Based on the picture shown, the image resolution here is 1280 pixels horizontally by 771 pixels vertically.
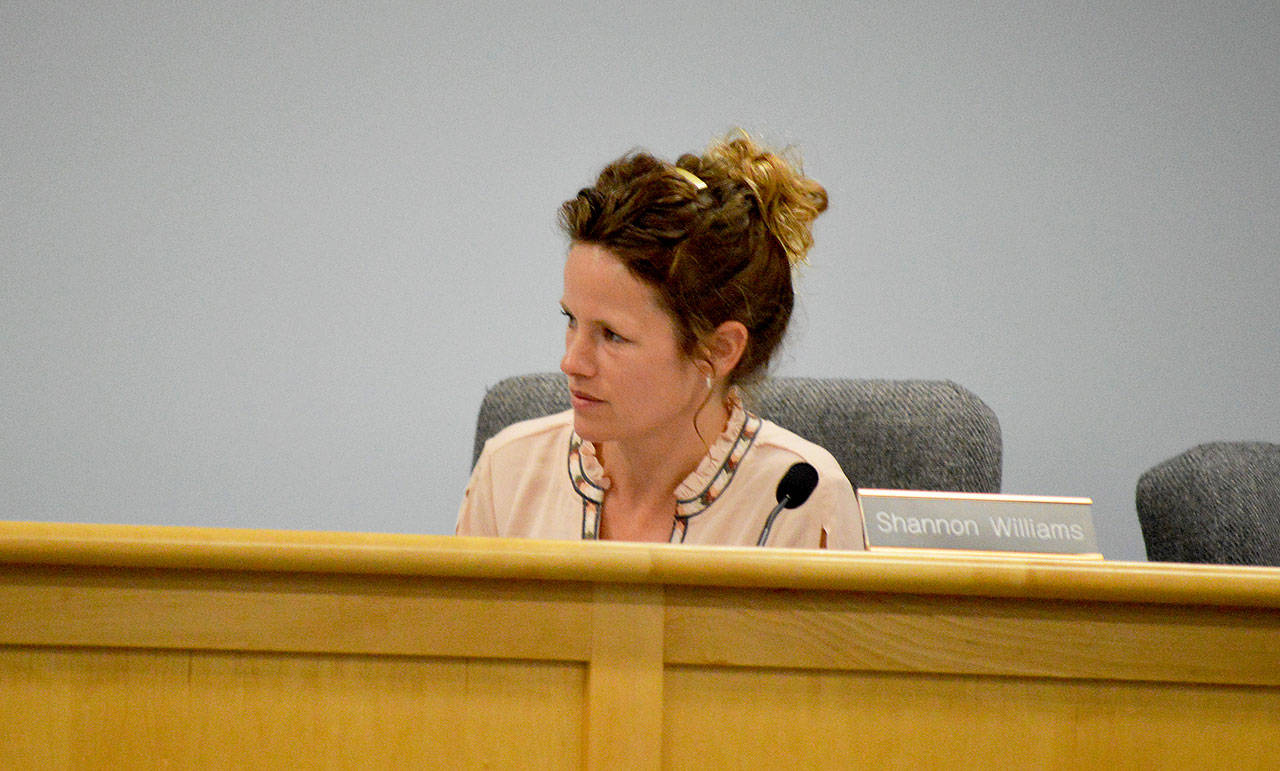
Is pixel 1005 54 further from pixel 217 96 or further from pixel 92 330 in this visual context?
pixel 92 330

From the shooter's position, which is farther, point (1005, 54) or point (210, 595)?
point (1005, 54)

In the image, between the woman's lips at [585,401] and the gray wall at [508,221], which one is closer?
the woman's lips at [585,401]

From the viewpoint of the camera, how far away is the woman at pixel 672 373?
1.19 m

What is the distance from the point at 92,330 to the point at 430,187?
0.62m

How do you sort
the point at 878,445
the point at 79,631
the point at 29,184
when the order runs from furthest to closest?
the point at 29,184, the point at 878,445, the point at 79,631

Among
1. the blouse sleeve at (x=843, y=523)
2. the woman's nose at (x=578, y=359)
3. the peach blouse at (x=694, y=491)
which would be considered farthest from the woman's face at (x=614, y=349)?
the blouse sleeve at (x=843, y=523)

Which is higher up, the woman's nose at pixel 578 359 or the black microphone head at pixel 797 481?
the woman's nose at pixel 578 359

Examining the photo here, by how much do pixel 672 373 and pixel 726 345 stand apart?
0.08 metres

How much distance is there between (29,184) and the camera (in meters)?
1.94

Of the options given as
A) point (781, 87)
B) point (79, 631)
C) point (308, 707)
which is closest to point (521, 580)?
point (308, 707)

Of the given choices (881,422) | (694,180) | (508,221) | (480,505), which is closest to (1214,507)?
(881,422)

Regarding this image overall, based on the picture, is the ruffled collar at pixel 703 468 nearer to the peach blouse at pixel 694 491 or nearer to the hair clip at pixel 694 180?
the peach blouse at pixel 694 491

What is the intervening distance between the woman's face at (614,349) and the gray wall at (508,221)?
0.80m

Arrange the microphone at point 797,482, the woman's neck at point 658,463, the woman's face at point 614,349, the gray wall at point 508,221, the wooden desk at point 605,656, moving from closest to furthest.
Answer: the wooden desk at point 605,656 → the microphone at point 797,482 → the woman's face at point 614,349 → the woman's neck at point 658,463 → the gray wall at point 508,221
